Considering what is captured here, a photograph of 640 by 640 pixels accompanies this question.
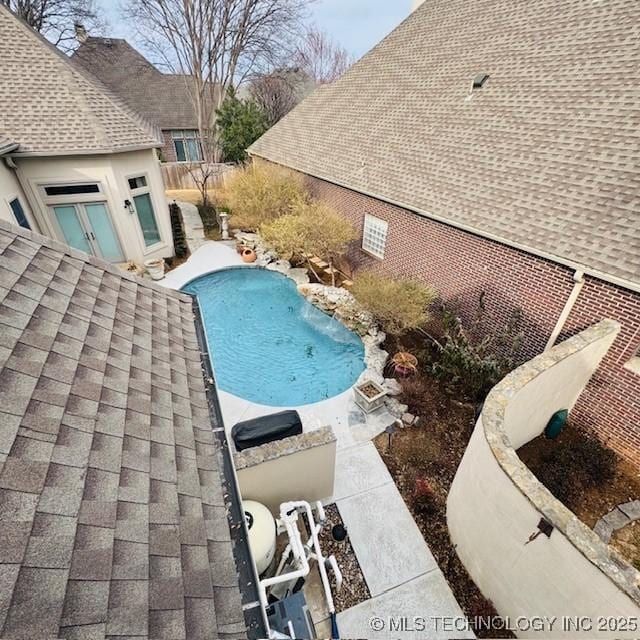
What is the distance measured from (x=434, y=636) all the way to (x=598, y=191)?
9012mm

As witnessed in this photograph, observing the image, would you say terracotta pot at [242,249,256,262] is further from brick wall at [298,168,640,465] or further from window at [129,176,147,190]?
brick wall at [298,168,640,465]

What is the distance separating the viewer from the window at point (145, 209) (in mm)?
12930

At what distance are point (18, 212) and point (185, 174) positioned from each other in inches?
654

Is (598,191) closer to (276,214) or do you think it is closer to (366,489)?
(366,489)

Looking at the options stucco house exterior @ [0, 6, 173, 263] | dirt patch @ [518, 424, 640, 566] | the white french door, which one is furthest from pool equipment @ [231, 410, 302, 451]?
the white french door

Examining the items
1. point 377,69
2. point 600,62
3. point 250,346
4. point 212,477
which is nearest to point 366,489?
point 212,477

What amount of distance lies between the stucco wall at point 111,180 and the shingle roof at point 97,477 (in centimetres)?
872

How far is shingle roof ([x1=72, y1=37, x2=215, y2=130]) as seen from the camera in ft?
80.6

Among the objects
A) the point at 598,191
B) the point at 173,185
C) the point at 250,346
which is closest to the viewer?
the point at 598,191

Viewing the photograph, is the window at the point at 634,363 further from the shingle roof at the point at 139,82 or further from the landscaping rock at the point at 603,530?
the shingle roof at the point at 139,82

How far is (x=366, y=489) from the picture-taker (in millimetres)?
6777

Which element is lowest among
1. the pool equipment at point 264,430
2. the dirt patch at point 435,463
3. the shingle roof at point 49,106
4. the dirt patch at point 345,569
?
the dirt patch at point 345,569

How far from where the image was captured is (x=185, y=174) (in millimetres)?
25500

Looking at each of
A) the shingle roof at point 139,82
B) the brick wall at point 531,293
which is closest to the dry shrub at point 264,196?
the brick wall at point 531,293
